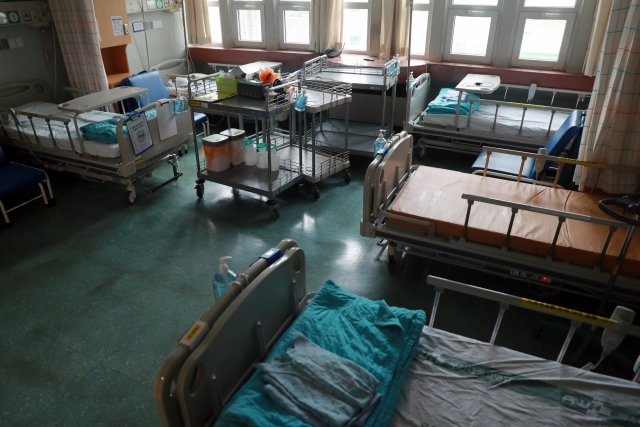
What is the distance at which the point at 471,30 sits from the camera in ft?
18.8

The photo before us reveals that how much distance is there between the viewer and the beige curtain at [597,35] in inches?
184

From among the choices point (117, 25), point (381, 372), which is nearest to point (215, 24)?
point (117, 25)

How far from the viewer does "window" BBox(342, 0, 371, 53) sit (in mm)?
6121

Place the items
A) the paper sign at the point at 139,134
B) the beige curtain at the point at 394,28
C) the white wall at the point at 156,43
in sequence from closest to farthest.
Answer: the paper sign at the point at 139,134
the beige curtain at the point at 394,28
the white wall at the point at 156,43

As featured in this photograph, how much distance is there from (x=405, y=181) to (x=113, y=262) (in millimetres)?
2486

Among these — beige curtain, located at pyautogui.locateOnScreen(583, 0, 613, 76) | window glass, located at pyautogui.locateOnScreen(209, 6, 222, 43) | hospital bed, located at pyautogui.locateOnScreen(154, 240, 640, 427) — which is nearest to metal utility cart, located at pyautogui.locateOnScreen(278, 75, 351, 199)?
hospital bed, located at pyautogui.locateOnScreen(154, 240, 640, 427)

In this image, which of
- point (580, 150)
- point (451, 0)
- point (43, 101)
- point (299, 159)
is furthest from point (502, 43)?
point (43, 101)

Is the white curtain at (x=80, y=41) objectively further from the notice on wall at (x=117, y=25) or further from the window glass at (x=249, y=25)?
the window glass at (x=249, y=25)

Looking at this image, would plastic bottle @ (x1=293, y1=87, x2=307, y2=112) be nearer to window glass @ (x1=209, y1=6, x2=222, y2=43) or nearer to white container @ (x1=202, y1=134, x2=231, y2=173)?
white container @ (x1=202, y1=134, x2=231, y2=173)

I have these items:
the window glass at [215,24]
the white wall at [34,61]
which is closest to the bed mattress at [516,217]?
the white wall at [34,61]

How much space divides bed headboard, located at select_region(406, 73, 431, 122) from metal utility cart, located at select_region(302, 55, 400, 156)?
0.23 metres

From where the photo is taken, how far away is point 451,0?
5.65m

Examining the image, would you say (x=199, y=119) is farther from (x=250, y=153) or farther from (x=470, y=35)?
(x=470, y=35)

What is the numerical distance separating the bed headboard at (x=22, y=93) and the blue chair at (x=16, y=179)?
106cm
